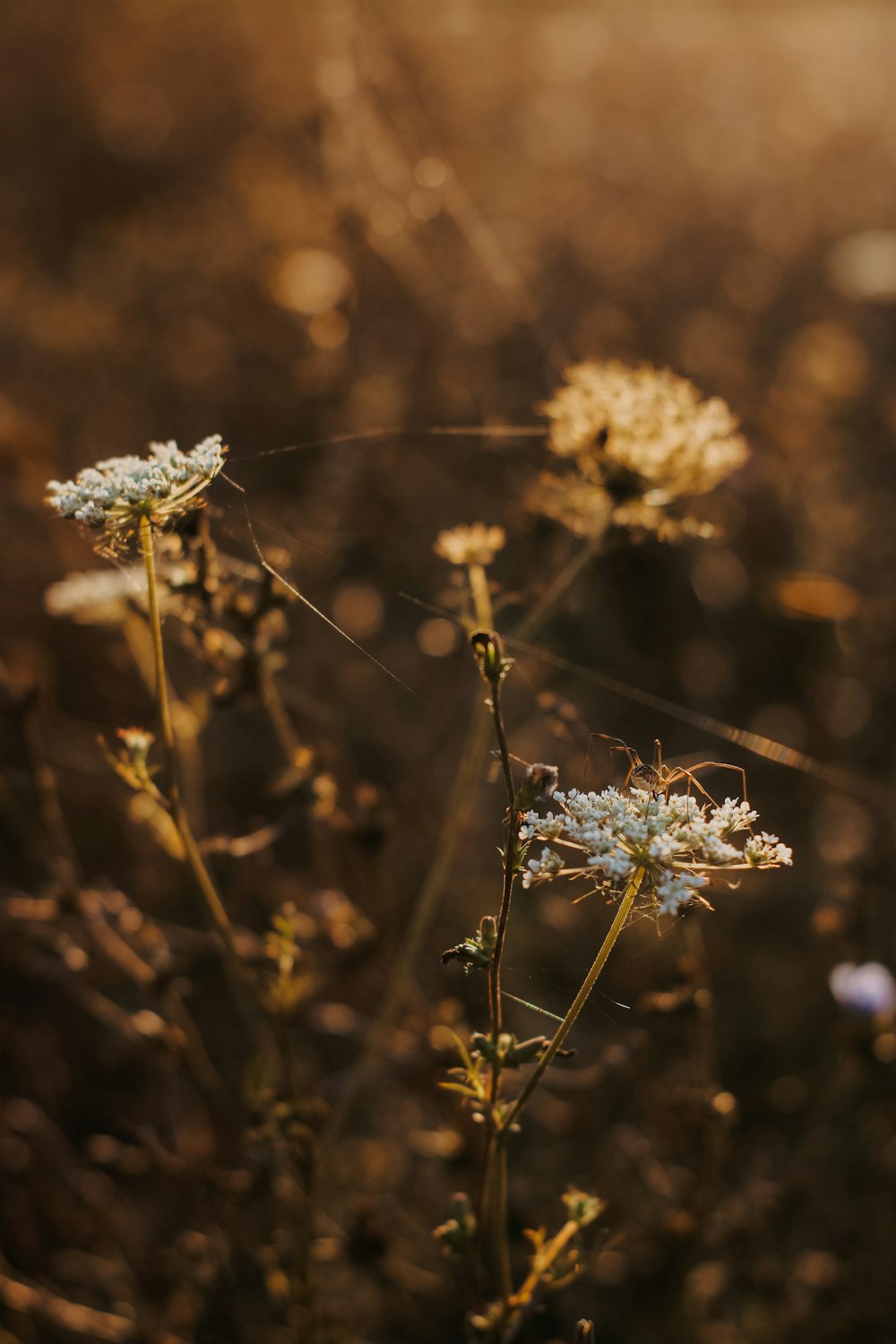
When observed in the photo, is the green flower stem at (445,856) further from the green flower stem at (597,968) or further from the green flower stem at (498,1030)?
the green flower stem at (597,968)

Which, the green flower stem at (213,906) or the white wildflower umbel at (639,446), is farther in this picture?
the white wildflower umbel at (639,446)

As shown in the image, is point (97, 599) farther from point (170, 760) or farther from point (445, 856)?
point (445, 856)

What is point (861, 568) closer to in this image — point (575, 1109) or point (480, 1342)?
point (575, 1109)

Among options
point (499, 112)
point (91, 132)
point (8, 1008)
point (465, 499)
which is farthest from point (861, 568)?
point (91, 132)

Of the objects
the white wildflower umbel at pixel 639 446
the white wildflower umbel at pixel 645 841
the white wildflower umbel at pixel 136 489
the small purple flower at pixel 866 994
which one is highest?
the white wildflower umbel at pixel 639 446

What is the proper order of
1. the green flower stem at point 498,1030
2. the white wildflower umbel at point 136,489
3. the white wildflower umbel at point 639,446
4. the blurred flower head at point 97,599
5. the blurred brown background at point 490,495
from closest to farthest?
the green flower stem at point 498,1030
the white wildflower umbel at point 136,489
the white wildflower umbel at point 639,446
the blurred flower head at point 97,599
the blurred brown background at point 490,495

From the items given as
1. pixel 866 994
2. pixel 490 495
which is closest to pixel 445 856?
pixel 866 994

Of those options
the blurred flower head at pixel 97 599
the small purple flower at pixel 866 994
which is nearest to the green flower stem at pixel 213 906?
the blurred flower head at pixel 97 599
